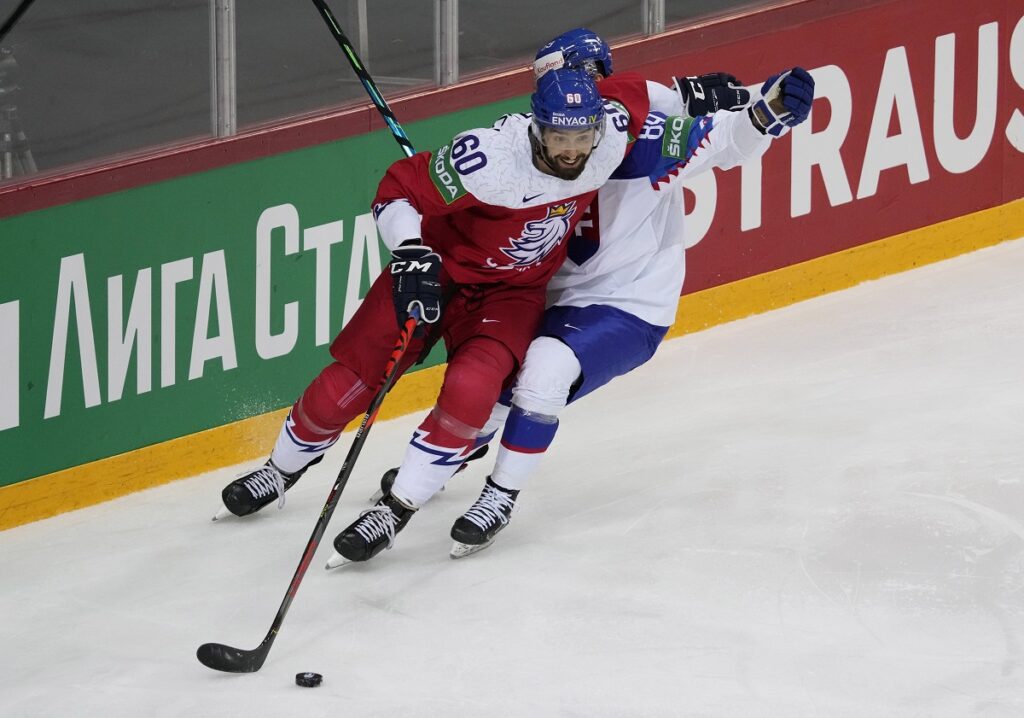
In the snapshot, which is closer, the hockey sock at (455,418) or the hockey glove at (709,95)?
the hockey sock at (455,418)

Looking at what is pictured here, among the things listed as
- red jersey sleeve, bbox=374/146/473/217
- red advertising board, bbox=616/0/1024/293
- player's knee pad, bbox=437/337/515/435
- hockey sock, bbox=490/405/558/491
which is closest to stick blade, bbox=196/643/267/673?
player's knee pad, bbox=437/337/515/435

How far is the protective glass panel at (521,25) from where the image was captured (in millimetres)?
5582

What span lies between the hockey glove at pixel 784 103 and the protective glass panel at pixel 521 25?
1588mm

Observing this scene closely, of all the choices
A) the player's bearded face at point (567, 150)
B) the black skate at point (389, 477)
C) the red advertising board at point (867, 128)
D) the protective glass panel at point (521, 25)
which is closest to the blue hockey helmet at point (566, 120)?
the player's bearded face at point (567, 150)

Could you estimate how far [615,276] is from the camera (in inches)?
175

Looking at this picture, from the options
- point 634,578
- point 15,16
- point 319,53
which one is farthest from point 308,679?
point 319,53

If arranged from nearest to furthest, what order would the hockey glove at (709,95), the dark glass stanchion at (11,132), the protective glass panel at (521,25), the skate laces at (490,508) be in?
the skate laces at (490,508) < the hockey glove at (709,95) < the dark glass stanchion at (11,132) < the protective glass panel at (521,25)

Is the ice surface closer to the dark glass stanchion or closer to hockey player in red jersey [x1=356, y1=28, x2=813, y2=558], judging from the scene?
hockey player in red jersey [x1=356, y1=28, x2=813, y2=558]

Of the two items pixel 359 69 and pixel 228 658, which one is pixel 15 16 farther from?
pixel 228 658

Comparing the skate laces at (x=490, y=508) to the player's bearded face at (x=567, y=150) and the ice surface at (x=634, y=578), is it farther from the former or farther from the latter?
the player's bearded face at (x=567, y=150)

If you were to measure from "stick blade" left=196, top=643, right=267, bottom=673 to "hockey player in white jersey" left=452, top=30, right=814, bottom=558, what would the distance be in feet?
2.40

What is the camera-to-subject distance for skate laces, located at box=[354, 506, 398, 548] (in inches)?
166

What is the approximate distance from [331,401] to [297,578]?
Answer: 0.62 meters

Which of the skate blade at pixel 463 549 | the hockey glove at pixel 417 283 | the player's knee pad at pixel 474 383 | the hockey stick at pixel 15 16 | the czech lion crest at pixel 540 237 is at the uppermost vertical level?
the hockey stick at pixel 15 16
